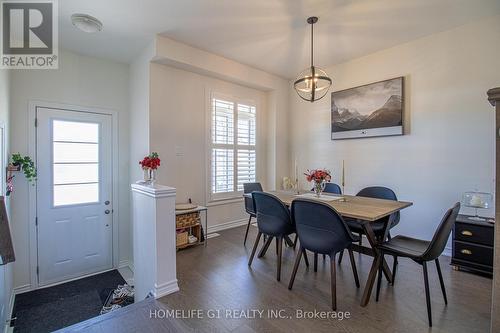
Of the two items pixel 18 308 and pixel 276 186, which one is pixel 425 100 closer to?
pixel 276 186

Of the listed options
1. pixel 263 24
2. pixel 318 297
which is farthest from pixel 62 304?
pixel 263 24

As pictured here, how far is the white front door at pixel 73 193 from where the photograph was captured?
3344 millimetres

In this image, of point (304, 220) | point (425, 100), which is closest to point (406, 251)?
point (304, 220)

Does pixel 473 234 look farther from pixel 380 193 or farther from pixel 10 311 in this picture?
pixel 10 311

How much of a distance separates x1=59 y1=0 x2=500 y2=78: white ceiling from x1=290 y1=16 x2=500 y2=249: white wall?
0.24 m

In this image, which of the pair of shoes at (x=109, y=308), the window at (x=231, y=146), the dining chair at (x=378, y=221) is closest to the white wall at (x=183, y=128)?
the window at (x=231, y=146)

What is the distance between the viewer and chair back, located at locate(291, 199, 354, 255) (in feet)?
6.74

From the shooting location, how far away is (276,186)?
199 inches

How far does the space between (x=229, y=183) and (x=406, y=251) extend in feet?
9.99

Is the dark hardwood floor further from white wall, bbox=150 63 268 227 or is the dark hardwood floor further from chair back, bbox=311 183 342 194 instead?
white wall, bbox=150 63 268 227

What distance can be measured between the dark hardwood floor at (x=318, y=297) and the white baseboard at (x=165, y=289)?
0.06 metres

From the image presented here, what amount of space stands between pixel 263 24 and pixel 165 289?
10.6 ft

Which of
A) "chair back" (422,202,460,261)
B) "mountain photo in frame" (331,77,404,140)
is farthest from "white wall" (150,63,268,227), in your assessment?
"chair back" (422,202,460,261)

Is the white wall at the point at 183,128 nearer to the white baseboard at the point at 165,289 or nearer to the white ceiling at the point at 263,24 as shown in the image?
the white ceiling at the point at 263,24
